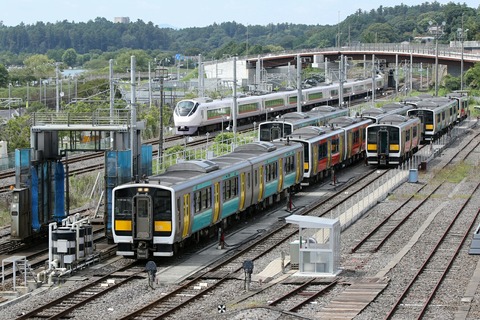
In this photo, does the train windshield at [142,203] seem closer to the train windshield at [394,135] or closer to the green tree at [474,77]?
the train windshield at [394,135]

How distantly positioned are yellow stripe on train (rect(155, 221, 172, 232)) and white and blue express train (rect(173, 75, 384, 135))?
4195 centimetres

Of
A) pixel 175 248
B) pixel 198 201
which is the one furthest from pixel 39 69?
pixel 175 248

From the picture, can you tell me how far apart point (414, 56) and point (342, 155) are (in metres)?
88.8

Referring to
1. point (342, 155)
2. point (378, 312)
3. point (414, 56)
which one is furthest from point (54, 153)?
point (414, 56)

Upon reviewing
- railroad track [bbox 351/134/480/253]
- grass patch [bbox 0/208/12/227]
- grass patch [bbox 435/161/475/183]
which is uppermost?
railroad track [bbox 351/134/480/253]

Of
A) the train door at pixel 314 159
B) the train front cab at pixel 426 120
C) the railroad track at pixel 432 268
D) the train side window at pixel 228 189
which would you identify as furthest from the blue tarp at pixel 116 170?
the train front cab at pixel 426 120

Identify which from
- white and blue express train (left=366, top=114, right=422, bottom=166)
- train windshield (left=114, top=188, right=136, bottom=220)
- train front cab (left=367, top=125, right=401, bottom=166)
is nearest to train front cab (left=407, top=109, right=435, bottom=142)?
white and blue express train (left=366, top=114, right=422, bottom=166)

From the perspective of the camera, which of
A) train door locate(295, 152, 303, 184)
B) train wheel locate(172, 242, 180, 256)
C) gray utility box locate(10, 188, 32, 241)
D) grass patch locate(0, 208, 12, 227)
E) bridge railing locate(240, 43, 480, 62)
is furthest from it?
bridge railing locate(240, 43, 480, 62)

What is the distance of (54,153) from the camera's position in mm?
33625

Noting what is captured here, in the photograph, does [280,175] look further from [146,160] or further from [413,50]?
[413,50]

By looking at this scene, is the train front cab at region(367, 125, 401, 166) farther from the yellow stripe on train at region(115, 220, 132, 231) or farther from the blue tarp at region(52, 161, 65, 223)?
the yellow stripe on train at region(115, 220, 132, 231)

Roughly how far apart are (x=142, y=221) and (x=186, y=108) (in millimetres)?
42472

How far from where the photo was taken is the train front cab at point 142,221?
27.8 m

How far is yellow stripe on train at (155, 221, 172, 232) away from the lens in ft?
91.6
